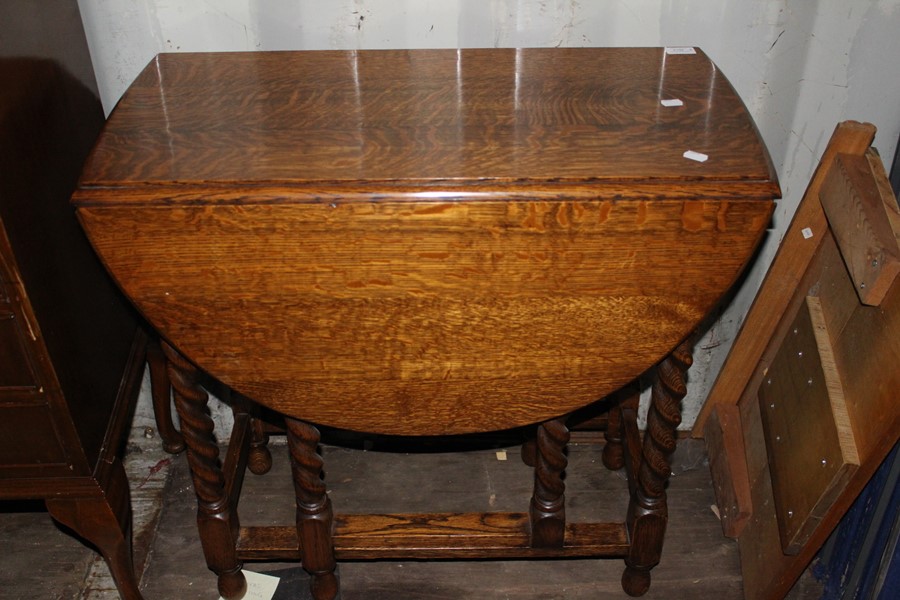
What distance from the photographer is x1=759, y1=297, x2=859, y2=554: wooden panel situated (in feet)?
4.79

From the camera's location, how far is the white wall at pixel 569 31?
1.59m

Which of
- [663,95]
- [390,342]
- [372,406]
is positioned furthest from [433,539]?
[663,95]

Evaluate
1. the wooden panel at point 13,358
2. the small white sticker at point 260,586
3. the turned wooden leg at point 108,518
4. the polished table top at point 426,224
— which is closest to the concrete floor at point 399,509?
the small white sticker at point 260,586

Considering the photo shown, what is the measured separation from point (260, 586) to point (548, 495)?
0.65m

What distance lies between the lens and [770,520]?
1.72 m

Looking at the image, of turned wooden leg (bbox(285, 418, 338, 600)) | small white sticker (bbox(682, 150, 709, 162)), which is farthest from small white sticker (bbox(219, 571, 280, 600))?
small white sticker (bbox(682, 150, 709, 162))

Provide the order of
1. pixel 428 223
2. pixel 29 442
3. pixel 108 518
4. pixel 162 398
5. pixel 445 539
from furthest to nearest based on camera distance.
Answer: pixel 162 398, pixel 445 539, pixel 108 518, pixel 29 442, pixel 428 223

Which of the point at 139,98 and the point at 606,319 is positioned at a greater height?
the point at 139,98

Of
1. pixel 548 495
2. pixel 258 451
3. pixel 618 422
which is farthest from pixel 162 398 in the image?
pixel 618 422

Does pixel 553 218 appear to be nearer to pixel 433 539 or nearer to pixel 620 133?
pixel 620 133

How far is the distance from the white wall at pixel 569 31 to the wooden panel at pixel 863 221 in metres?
0.22

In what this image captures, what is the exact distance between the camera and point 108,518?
1.52 m

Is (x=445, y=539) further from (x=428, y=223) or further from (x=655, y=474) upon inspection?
(x=428, y=223)

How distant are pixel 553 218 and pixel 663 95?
34 cm
